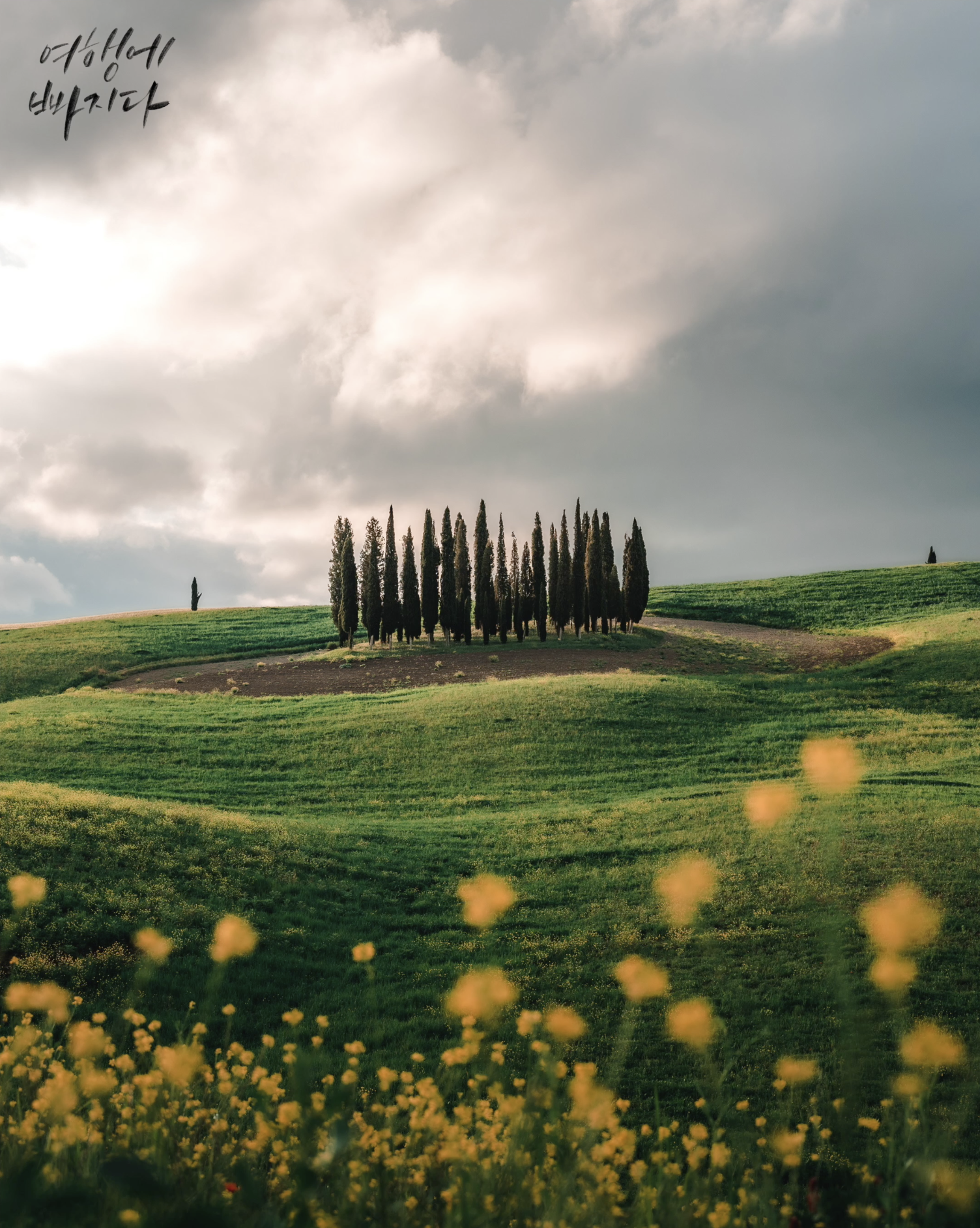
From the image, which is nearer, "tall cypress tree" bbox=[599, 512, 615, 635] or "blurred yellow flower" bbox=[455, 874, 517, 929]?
"blurred yellow flower" bbox=[455, 874, 517, 929]

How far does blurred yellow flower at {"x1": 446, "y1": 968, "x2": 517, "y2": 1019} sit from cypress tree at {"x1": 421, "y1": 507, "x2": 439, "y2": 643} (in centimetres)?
4716

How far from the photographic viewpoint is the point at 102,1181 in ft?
13.2

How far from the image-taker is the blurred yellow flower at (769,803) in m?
19.3

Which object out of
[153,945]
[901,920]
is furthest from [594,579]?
[153,945]

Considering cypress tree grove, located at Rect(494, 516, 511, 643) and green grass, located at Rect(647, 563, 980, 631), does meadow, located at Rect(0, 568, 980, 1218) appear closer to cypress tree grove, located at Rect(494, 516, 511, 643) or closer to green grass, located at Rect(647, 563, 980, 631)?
cypress tree grove, located at Rect(494, 516, 511, 643)

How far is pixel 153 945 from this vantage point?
37.9 feet

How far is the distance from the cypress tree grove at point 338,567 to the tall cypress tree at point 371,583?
203cm

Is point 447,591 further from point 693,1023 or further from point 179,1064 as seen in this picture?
point 179,1064

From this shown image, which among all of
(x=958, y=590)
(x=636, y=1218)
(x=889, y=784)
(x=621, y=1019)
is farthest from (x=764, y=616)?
(x=636, y=1218)

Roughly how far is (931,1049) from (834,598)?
70.4m

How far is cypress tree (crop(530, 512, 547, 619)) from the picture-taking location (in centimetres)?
6000

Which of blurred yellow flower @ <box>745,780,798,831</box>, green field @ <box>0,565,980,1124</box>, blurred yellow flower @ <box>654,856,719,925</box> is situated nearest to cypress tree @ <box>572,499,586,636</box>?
green field @ <box>0,565,980,1124</box>

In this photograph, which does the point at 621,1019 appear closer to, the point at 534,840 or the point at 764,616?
the point at 534,840

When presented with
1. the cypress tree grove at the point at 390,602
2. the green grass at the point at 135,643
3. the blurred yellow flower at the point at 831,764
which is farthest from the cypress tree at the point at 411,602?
the blurred yellow flower at the point at 831,764
